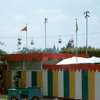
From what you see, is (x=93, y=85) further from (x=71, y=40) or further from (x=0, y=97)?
(x=71, y=40)

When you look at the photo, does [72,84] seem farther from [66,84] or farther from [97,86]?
[97,86]

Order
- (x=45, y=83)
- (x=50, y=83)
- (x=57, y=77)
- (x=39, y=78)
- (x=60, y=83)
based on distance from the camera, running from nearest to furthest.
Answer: (x=60, y=83)
(x=57, y=77)
(x=50, y=83)
(x=45, y=83)
(x=39, y=78)

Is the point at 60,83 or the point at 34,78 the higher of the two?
the point at 34,78

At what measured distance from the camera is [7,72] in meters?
16.4

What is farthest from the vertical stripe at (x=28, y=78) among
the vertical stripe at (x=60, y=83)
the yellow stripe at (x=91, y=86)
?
the yellow stripe at (x=91, y=86)

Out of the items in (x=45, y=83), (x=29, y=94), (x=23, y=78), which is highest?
(x=23, y=78)

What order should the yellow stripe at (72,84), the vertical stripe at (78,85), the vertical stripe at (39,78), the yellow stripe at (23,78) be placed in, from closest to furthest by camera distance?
the vertical stripe at (78,85) → the yellow stripe at (72,84) → the vertical stripe at (39,78) → the yellow stripe at (23,78)

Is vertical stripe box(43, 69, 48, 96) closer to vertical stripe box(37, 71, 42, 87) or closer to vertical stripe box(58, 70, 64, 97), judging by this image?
vertical stripe box(37, 71, 42, 87)

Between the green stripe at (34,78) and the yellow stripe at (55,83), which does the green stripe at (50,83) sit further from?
the green stripe at (34,78)

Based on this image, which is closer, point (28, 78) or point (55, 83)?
point (55, 83)

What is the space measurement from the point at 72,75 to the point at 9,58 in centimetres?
540

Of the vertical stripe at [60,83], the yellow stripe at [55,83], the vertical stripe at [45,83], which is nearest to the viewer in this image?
the vertical stripe at [60,83]

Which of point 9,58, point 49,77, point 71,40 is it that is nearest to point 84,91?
point 49,77

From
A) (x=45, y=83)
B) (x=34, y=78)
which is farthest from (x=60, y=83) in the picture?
(x=34, y=78)
